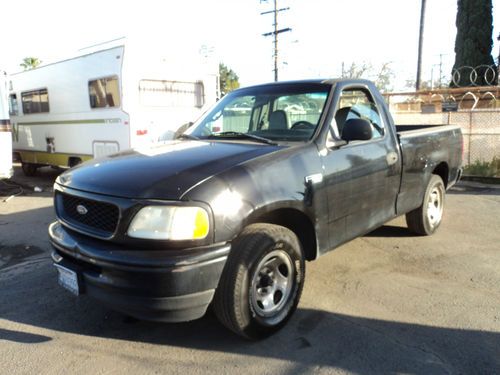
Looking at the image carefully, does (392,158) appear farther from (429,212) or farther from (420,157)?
(429,212)

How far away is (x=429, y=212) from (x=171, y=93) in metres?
6.19

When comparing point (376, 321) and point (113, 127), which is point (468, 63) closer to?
point (113, 127)

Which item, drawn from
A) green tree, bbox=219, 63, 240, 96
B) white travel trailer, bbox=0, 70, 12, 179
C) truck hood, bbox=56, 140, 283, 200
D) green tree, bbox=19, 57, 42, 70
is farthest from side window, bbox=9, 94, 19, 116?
green tree, bbox=219, 63, 240, 96

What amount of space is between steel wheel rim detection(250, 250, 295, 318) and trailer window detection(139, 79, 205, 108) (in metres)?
6.57

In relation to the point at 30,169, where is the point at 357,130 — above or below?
above

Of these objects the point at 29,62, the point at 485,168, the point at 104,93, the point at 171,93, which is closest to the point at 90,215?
the point at 104,93

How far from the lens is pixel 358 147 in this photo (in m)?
4.04

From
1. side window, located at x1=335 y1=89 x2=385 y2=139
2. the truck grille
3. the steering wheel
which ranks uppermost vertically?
side window, located at x1=335 y1=89 x2=385 y2=139

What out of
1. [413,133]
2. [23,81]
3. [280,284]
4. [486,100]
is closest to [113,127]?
[23,81]

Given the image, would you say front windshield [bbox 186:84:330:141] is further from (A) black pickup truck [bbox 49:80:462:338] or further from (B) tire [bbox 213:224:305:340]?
(B) tire [bbox 213:224:305:340]

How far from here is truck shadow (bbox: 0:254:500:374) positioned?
2.95 meters

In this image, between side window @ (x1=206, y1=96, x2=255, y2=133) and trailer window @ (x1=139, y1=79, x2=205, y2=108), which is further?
trailer window @ (x1=139, y1=79, x2=205, y2=108)

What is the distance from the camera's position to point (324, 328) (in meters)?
3.42

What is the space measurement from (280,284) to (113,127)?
268 inches
